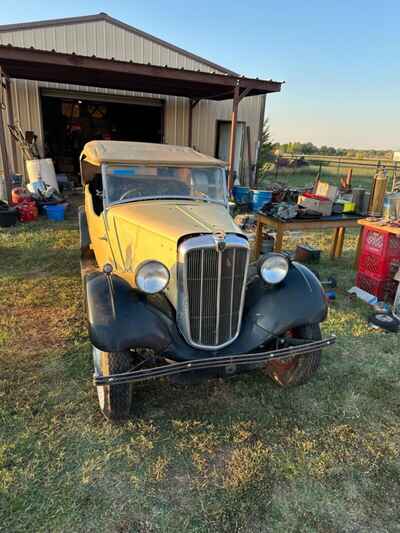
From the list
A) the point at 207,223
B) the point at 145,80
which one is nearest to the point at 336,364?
the point at 207,223

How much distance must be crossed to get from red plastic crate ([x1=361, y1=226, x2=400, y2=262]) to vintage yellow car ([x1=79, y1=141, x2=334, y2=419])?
229cm

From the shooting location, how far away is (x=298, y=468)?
2.40 meters

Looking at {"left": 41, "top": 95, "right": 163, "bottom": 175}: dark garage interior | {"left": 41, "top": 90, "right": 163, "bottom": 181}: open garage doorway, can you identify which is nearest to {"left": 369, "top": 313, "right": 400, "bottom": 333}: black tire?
{"left": 41, "top": 90, "right": 163, "bottom": 181}: open garage doorway

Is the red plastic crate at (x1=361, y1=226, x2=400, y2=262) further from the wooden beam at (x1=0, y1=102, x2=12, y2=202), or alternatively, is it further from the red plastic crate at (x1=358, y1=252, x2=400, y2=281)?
the wooden beam at (x1=0, y1=102, x2=12, y2=202)

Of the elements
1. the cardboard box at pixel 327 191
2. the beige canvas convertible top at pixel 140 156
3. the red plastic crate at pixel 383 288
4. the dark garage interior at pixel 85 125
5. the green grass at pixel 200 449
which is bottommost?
the green grass at pixel 200 449

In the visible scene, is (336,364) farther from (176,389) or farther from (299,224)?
(299,224)

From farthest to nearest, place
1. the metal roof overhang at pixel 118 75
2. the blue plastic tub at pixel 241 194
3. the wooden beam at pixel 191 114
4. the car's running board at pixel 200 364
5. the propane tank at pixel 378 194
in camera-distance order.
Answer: the wooden beam at pixel 191 114 → the blue plastic tub at pixel 241 194 → the metal roof overhang at pixel 118 75 → the propane tank at pixel 378 194 → the car's running board at pixel 200 364

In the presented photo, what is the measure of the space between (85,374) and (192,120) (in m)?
11.4

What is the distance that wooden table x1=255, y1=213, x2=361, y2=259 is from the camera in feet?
18.7

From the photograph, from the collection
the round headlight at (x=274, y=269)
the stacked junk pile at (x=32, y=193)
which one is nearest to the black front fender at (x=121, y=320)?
the round headlight at (x=274, y=269)

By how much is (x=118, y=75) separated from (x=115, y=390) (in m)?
8.91

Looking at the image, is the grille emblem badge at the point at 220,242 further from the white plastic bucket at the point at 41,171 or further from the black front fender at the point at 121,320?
the white plastic bucket at the point at 41,171

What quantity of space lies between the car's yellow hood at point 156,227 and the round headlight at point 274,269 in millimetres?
357

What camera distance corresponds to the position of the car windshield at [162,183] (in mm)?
A: 3602
